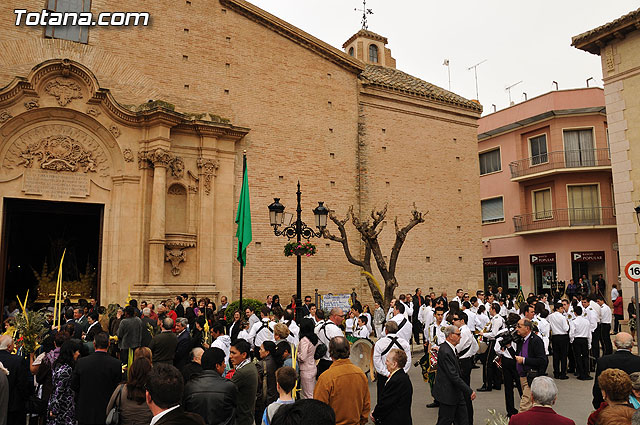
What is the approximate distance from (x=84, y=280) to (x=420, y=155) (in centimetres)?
1593

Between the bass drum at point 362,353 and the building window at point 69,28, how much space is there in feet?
49.3

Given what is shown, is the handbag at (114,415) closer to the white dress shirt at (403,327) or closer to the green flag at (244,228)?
the white dress shirt at (403,327)

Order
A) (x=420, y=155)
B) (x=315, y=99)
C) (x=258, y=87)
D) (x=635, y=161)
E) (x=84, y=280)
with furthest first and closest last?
(x=420, y=155) → (x=315, y=99) → (x=258, y=87) → (x=84, y=280) → (x=635, y=161)

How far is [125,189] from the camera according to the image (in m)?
17.8

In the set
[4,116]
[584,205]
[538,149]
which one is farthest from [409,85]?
[4,116]

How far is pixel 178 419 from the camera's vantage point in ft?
11.2

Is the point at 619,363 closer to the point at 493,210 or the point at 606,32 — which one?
the point at 606,32

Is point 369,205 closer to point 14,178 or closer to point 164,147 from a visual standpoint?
point 164,147

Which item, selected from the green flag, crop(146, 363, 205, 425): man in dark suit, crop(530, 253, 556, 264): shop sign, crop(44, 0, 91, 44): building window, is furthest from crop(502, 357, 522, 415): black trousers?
crop(530, 253, 556, 264): shop sign

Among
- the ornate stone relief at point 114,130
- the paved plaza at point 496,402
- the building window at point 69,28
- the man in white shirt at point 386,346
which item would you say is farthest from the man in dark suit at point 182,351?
the building window at point 69,28

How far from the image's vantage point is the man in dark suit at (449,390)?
6.52 metres

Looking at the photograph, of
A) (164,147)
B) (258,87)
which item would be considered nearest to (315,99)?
(258,87)

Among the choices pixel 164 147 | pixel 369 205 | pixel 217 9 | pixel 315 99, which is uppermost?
pixel 217 9

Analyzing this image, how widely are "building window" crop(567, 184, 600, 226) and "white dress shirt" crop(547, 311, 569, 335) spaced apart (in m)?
19.4
